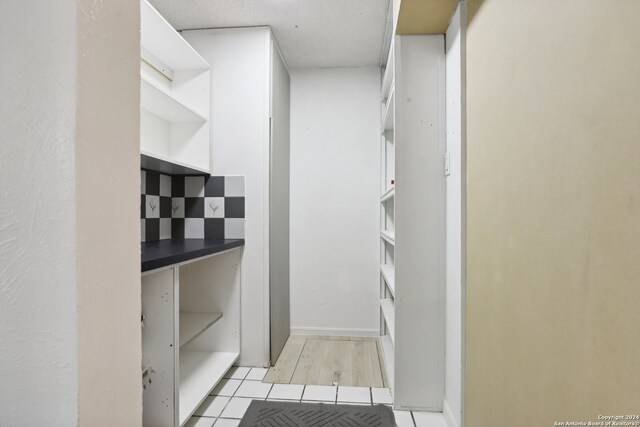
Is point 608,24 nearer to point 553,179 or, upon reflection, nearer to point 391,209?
point 553,179

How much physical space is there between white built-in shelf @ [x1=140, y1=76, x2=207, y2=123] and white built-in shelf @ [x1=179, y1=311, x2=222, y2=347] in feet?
4.04

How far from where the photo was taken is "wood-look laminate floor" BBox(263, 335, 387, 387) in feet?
6.05

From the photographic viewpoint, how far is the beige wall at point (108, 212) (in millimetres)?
435

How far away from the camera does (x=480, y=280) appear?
3.58ft

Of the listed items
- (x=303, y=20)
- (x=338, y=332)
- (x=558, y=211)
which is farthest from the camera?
(x=338, y=332)

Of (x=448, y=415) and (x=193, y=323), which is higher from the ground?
(x=193, y=323)

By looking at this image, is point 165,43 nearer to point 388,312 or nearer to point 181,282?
point 181,282

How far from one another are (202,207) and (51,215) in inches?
66.6

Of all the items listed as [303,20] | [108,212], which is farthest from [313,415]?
[303,20]

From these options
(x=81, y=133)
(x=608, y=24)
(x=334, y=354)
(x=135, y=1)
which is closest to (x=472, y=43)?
(x=608, y=24)

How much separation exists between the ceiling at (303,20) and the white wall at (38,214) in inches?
67.9

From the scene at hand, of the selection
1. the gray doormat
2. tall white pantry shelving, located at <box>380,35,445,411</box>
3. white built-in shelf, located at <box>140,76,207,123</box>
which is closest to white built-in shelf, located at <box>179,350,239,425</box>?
the gray doormat

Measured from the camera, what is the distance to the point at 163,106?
1718 mm

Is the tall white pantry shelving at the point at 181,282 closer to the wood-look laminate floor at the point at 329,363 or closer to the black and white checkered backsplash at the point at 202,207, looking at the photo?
the black and white checkered backsplash at the point at 202,207
